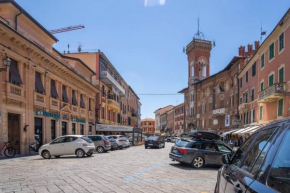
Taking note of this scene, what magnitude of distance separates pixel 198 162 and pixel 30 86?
48.6 ft

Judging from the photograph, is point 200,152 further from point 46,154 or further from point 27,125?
point 27,125

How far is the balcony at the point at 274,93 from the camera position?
21.7m

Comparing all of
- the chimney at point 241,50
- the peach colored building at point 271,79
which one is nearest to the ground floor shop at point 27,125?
the peach colored building at point 271,79

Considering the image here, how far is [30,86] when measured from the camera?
20.8 metres

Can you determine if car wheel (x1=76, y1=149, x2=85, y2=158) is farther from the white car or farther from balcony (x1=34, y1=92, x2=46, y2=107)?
balcony (x1=34, y1=92, x2=46, y2=107)

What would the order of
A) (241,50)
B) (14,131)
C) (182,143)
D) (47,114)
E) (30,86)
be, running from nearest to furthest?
(182,143) → (14,131) → (30,86) → (47,114) → (241,50)

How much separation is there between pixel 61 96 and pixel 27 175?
60.5 ft

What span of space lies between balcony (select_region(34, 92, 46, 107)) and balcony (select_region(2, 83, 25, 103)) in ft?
6.01

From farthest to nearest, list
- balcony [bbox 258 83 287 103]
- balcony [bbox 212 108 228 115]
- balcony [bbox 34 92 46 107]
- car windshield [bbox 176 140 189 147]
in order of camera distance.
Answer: balcony [bbox 212 108 228 115] < balcony [bbox 258 83 287 103] < balcony [bbox 34 92 46 107] < car windshield [bbox 176 140 189 147]

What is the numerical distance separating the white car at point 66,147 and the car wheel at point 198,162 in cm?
765

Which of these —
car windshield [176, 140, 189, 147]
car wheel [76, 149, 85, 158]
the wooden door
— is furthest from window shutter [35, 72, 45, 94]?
car windshield [176, 140, 189, 147]

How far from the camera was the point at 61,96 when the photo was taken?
2700 centimetres

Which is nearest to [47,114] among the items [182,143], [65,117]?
[65,117]

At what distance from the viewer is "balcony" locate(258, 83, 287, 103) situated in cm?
2173
